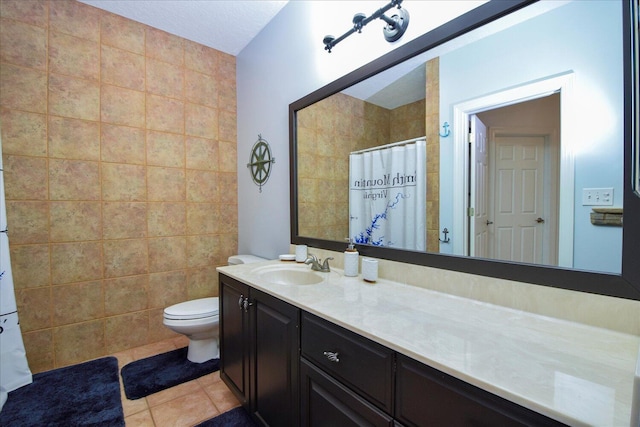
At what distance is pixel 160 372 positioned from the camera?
194 centimetres

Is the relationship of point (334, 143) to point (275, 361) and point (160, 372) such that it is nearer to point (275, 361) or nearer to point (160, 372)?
point (275, 361)

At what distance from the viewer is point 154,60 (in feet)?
7.60

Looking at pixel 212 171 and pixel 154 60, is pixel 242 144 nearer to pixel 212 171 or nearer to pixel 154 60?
pixel 212 171

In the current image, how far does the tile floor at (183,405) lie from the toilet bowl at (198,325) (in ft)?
0.72

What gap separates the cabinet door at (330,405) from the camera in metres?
0.81

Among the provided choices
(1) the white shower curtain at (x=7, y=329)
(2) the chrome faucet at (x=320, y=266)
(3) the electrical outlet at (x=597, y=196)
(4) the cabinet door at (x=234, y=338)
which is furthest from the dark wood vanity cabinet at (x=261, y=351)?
(1) the white shower curtain at (x=7, y=329)

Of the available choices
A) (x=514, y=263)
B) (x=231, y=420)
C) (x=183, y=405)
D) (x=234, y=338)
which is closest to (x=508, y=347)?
(x=514, y=263)

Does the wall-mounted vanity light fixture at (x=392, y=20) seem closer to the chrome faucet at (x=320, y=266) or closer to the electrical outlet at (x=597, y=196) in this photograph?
the electrical outlet at (x=597, y=196)

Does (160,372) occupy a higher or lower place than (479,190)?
lower

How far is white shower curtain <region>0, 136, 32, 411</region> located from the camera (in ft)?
5.45

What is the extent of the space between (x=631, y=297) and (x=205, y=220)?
2.66 m

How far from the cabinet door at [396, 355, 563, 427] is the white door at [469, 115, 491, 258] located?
57 centimetres

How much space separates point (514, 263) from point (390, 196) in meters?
0.63

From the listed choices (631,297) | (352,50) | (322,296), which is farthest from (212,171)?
(631,297)
